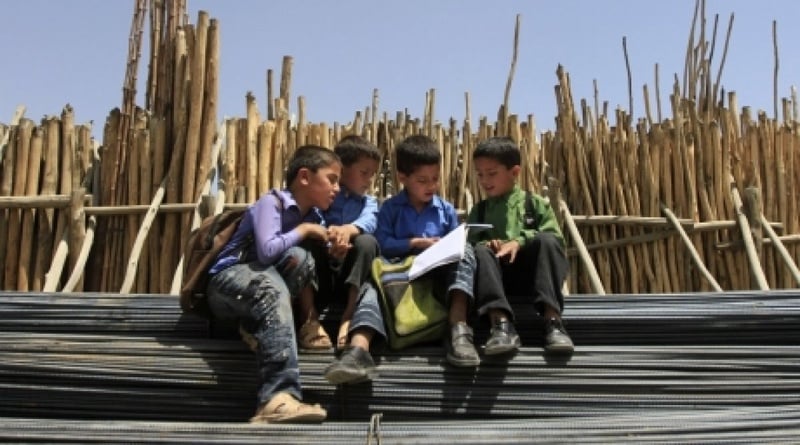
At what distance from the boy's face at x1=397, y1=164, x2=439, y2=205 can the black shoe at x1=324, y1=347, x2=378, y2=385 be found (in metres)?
0.89

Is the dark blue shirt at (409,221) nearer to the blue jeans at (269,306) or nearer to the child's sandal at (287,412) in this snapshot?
the blue jeans at (269,306)

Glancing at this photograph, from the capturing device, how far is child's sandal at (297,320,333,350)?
3.04 metres

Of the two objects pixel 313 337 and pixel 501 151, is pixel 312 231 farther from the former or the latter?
pixel 501 151

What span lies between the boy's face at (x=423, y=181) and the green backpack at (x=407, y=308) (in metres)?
0.46

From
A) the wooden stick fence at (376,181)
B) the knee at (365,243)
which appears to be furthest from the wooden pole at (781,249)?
the knee at (365,243)

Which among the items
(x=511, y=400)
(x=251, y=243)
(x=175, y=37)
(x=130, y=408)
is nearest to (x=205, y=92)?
(x=175, y=37)

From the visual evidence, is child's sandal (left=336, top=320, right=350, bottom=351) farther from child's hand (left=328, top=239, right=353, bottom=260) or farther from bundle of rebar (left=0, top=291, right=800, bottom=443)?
child's hand (left=328, top=239, right=353, bottom=260)

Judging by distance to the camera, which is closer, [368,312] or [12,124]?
[368,312]

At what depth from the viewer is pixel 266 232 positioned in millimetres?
2998

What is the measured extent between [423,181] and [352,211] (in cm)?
36

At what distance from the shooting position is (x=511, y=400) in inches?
112

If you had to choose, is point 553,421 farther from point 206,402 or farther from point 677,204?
point 677,204

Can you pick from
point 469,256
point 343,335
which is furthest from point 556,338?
point 343,335

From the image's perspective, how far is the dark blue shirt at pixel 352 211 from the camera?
347cm
